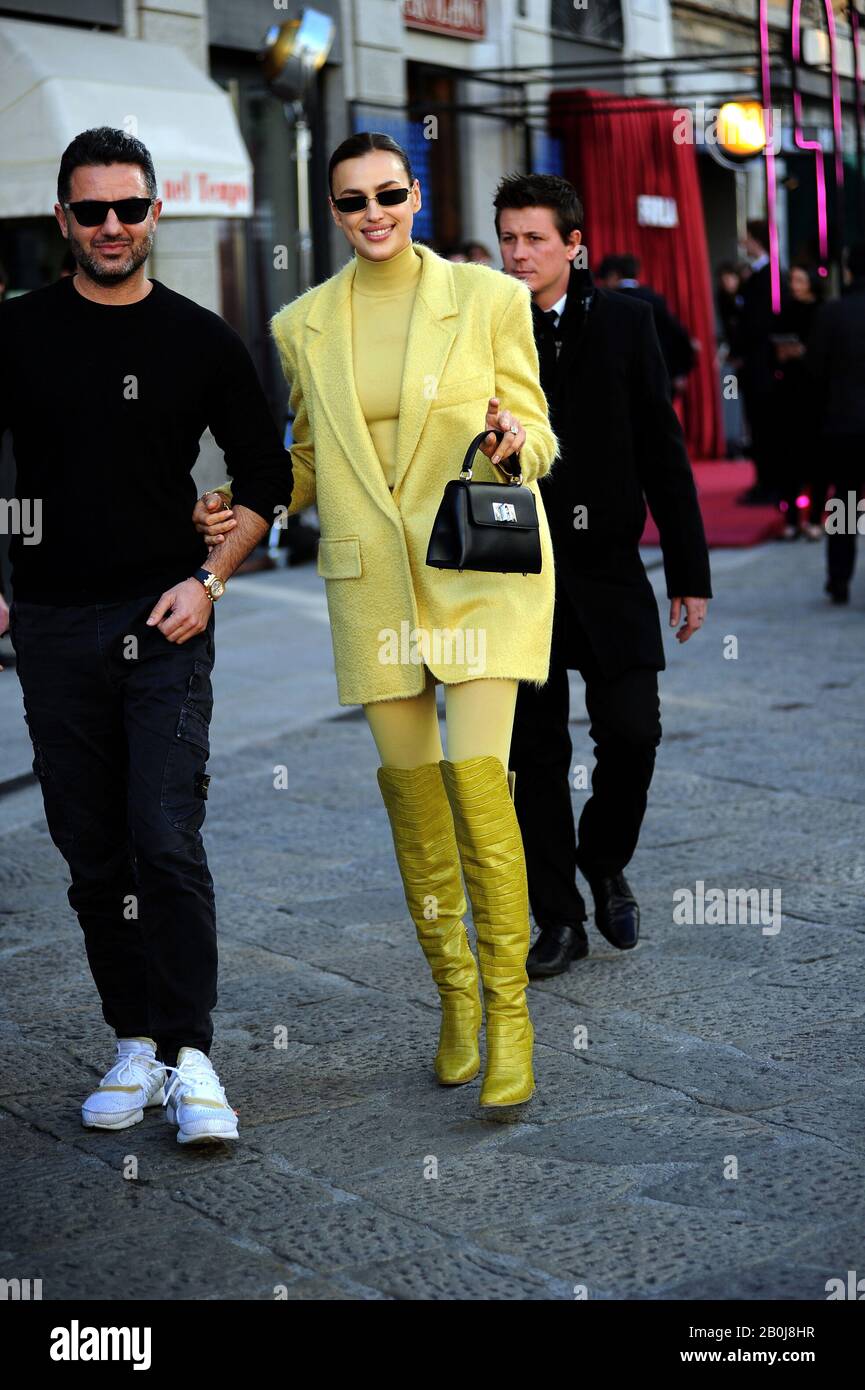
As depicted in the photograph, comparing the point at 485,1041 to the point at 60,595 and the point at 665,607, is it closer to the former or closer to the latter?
the point at 60,595

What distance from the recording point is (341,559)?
13.1ft

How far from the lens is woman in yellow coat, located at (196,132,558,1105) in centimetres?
390

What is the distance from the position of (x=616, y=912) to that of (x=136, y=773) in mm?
1762

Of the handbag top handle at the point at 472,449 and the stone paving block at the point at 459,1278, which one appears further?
the handbag top handle at the point at 472,449

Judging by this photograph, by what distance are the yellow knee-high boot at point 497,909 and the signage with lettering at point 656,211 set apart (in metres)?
18.5

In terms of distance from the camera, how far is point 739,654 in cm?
976

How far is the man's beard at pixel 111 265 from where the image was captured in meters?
3.67

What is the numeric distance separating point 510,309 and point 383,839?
273 cm

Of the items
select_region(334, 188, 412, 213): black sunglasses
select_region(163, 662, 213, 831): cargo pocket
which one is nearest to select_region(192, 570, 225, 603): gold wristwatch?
select_region(163, 662, 213, 831): cargo pocket

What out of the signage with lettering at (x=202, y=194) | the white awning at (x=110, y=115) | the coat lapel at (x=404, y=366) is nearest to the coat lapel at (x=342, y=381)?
the coat lapel at (x=404, y=366)

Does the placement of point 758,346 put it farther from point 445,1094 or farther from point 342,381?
point 445,1094

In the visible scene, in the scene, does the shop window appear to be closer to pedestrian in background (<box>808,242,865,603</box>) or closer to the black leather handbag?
pedestrian in background (<box>808,242,865,603</box>)

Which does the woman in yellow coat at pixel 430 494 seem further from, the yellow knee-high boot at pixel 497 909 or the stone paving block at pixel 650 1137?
the stone paving block at pixel 650 1137

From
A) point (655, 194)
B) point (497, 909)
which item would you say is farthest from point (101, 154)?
point (655, 194)
